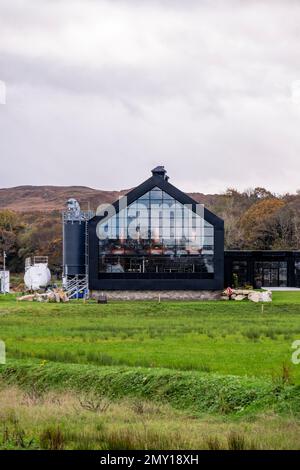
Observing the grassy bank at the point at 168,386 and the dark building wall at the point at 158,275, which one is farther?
the dark building wall at the point at 158,275

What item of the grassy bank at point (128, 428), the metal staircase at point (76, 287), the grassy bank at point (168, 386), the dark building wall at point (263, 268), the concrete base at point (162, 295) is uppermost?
the dark building wall at point (263, 268)

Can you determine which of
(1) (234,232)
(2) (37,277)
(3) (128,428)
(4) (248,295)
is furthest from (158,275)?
(3) (128,428)

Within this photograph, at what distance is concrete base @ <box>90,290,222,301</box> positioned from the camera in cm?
6156

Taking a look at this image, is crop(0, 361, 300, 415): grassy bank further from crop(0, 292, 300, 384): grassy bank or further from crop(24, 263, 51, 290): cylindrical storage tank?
crop(24, 263, 51, 290): cylindrical storage tank

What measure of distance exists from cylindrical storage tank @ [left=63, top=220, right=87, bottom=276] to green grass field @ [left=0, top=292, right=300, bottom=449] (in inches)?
1140

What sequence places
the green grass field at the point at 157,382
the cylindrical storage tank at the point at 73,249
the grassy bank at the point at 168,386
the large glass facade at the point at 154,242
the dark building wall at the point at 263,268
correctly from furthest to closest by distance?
the dark building wall at the point at 263,268 → the cylindrical storage tank at the point at 73,249 → the large glass facade at the point at 154,242 → the grassy bank at the point at 168,386 → the green grass field at the point at 157,382

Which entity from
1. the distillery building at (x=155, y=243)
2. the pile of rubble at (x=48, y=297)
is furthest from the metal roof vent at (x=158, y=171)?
the pile of rubble at (x=48, y=297)

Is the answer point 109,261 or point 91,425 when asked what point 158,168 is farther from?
point 91,425

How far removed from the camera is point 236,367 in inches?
901

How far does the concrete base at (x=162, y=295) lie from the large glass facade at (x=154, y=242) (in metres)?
1.59

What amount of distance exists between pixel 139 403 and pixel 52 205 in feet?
541

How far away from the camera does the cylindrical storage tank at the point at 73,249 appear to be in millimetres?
66875

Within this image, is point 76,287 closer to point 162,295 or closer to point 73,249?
point 73,249

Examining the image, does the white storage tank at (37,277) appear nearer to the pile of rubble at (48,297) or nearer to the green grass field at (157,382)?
the pile of rubble at (48,297)
